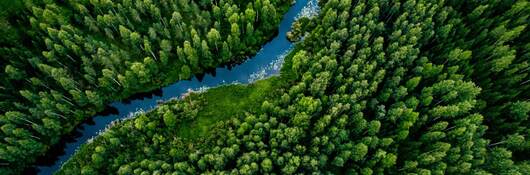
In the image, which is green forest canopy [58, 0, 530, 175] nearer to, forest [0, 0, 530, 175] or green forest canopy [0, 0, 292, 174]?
forest [0, 0, 530, 175]

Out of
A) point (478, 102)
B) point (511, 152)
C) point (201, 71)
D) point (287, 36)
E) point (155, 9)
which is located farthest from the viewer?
point (287, 36)

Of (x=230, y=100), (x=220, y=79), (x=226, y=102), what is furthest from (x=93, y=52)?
(x=230, y=100)

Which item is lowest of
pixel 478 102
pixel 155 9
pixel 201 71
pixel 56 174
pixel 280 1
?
pixel 56 174

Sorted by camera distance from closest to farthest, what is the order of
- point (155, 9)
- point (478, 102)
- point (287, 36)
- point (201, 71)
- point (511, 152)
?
point (511, 152)
point (478, 102)
point (155, 9)
point (201, 71)
point (287, 36)

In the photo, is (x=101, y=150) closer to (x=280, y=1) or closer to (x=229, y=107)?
(x=229, y=107)

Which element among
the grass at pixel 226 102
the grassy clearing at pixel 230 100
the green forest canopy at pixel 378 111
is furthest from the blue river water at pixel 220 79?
the green forest canopy at pixel 378 111

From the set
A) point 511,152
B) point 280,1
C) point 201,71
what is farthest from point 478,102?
point 201,71

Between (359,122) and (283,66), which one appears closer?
(359,122)

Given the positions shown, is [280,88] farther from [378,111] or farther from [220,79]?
[378,111]
